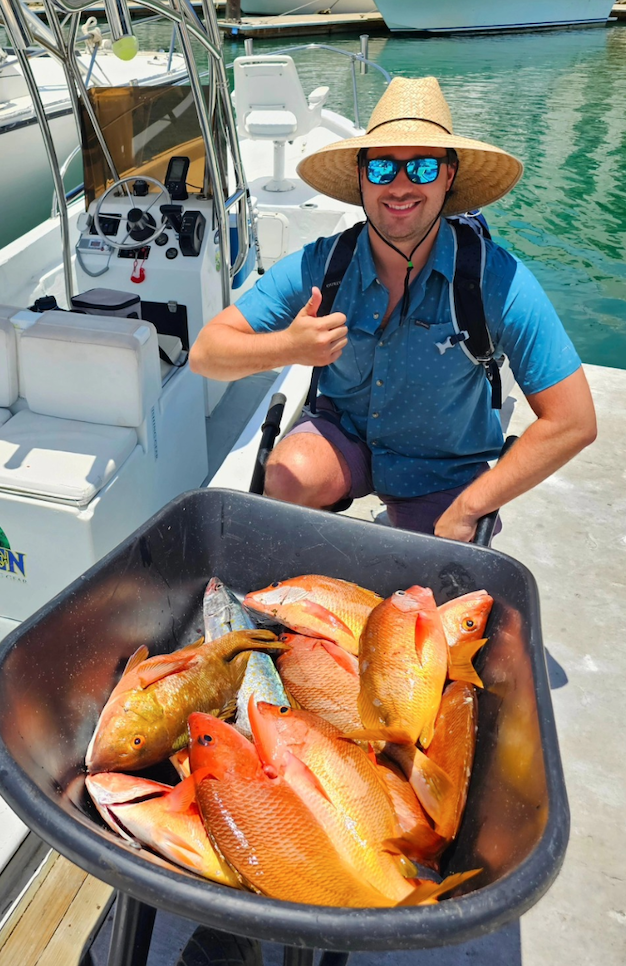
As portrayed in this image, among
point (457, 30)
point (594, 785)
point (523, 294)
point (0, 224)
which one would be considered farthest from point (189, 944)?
point (457, 30)

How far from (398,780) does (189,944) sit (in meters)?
0.51

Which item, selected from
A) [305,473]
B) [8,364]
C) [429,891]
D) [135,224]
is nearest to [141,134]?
[135,224]

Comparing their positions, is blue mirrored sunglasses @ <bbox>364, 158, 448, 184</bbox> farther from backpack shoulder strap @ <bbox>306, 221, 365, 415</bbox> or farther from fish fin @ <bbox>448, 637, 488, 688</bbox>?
fish fin @ <bbox>448, 637, 488, 688</bbox>

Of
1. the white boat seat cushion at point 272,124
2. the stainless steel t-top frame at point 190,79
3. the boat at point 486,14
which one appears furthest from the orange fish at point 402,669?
the boat at point 486,14

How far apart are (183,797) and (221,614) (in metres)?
0.51

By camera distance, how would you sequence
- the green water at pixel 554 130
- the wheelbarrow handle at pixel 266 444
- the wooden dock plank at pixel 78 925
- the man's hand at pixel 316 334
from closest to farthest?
the wooden dock plank at pixel 78 925 → the man's hand at pixel 316 334 → the wheelbarrow handle at pixel 266 444 → the green water at pixel 554 130

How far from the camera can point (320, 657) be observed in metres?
1.38

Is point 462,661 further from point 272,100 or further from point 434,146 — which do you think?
point 272,100

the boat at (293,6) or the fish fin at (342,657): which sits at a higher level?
the boat at (293,6)

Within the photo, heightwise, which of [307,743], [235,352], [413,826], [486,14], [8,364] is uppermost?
[486,14]

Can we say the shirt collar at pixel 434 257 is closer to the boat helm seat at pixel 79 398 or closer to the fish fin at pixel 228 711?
the boat helm seat at pixel 79 398

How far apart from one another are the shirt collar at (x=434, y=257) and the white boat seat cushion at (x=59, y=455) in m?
0.91

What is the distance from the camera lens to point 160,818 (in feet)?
3.34

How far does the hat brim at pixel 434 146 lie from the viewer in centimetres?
181
